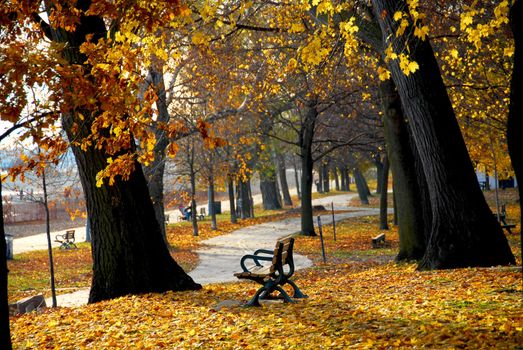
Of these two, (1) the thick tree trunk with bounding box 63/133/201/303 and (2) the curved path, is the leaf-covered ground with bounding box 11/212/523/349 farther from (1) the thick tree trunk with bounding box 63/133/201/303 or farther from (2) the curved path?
(2) the curved path

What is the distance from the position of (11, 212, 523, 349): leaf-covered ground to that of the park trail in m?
5.65

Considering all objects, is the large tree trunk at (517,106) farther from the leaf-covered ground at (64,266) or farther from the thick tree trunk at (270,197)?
the thick tree trunk at (270,197)

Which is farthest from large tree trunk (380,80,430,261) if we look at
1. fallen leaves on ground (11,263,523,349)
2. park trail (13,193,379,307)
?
park trail (13,193,379,307)

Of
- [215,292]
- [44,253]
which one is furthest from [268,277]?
[44,253]

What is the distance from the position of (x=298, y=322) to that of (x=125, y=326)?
2.21m

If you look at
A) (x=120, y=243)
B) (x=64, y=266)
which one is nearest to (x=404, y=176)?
(x=120, y=243)

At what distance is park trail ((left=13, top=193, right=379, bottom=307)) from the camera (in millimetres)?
17406

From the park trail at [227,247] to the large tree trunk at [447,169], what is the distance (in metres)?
6.94

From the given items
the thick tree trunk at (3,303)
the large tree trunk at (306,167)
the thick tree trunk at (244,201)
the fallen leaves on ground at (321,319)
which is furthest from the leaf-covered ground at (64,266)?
the thick tree trunk at (3,303)

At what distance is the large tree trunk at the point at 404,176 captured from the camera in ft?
49.1

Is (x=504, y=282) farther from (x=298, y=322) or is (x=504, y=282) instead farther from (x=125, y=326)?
(x=125, y=326)

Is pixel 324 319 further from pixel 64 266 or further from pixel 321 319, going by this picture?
pixel 64 266

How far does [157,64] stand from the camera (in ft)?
70.0

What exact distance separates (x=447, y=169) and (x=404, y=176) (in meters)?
3.68
